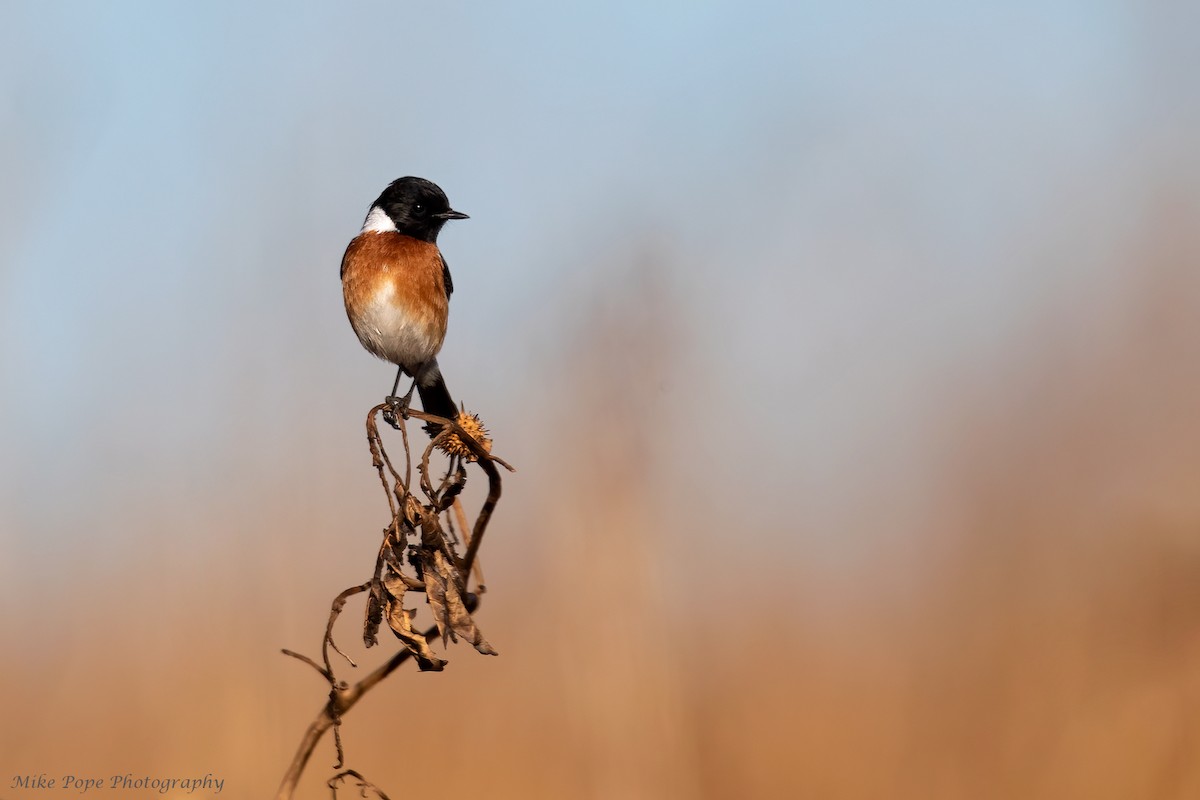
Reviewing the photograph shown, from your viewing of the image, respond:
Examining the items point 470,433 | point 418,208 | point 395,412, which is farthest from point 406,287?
point 470,433

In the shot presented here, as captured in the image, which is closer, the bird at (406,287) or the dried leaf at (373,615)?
the dried leaf at (373,615)

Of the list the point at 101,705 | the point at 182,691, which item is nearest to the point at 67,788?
the point at 101,705

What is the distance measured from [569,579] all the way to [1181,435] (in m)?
2.76

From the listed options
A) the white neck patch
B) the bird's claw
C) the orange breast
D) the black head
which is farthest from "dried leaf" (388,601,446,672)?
the white neck patch

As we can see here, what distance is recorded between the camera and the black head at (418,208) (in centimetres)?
404

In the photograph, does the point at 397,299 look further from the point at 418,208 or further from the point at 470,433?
the point at 470,433

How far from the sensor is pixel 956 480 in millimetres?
5309

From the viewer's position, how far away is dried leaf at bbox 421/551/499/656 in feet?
6.23

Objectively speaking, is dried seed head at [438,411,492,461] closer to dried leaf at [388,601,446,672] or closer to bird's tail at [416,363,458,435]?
dried leaf at [388,601,446,672]

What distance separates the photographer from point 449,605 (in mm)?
1926

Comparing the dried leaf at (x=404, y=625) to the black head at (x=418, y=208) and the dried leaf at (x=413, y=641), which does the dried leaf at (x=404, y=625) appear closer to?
the dried leaf at (x=413, y=641)

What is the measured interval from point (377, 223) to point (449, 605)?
8.93 ft

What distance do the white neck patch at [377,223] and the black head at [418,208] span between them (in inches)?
1.1

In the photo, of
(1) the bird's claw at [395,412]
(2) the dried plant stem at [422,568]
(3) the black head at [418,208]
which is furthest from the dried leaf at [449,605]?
(3) the black head at [418,208]
